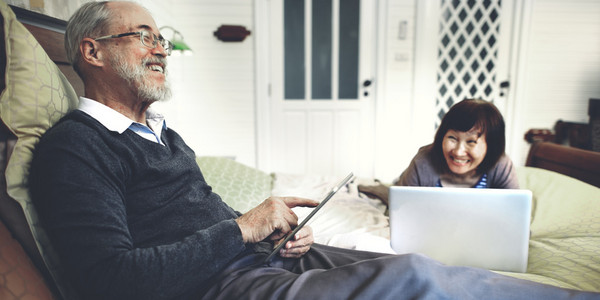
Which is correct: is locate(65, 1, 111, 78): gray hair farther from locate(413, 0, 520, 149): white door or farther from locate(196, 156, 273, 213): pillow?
locate(413, 0, 520, 149): white door

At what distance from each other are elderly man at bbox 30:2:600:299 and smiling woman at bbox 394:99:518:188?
2.15 ft

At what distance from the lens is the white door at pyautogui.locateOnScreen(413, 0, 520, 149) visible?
328cm

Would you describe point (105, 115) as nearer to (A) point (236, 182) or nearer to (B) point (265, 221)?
(B) point (265, 221)

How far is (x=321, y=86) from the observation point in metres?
3.35

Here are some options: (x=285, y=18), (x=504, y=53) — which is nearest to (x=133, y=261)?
(x=285, y=18)

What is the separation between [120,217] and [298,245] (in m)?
0.47

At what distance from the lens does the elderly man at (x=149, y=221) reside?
628 mm

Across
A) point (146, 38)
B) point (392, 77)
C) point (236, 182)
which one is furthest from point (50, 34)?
point (392, 77)

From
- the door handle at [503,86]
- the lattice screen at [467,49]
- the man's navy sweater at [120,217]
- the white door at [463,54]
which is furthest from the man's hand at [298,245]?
the door handle at [503,86]

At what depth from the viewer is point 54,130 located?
2.43 ft

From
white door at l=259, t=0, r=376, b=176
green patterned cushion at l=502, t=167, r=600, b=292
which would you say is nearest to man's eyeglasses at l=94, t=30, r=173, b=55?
green patterned cushion at l=502, t=167, r=600, b=292

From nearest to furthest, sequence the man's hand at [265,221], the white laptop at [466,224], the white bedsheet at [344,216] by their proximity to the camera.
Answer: the man's hand at [265,221] < the white laptop at [466,224] < the white bedsheet at [344,216]

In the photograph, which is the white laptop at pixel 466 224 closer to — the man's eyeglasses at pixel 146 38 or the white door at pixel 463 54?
the man's eyeglasses at pixel 146 38

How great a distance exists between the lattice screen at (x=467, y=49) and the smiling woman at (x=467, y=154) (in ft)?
7.09
